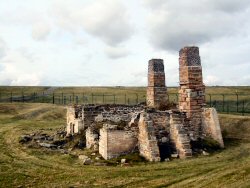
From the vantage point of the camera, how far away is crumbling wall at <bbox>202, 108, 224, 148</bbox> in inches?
834

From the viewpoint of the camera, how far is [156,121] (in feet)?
67.9

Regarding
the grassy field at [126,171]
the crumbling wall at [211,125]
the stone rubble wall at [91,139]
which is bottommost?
the grassy field at [126,171]

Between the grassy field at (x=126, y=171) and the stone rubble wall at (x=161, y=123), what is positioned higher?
the stone rubble wall at (x=161, y=123)

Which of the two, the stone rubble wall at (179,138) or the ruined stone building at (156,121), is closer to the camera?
the stone rubble wall at (179,138)

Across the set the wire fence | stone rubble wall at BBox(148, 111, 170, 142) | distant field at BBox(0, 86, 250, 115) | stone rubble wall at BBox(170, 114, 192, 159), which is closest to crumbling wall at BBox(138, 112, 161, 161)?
stone rubble wall at BBox(148, 111, 170, 142)

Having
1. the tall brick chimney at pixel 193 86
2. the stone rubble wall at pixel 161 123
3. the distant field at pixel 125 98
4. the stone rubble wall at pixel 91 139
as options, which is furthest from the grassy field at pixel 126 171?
the distant field at pixel 125 98

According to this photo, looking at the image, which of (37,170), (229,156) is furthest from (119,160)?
(229,156)

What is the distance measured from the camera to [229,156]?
62.1ft

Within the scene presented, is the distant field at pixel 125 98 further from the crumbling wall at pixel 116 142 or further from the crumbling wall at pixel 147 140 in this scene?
the crumbling wall at pixel 147 140

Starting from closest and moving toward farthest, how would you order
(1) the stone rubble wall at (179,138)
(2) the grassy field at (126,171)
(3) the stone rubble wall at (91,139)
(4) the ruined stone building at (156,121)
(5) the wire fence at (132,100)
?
(2) the grassy field at (126,171) → (1) the stone rubble wall at (179,138) → (4) the ruined stone building at (156,121) → (3) the stone rubble wall at (91,139) → (5) the wire fence at (132,100)

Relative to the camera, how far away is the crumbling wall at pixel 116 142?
19016 mm

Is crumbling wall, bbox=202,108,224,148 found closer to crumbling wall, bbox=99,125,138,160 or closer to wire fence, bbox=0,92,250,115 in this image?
crumbling wall, bbox=99,125,138,160

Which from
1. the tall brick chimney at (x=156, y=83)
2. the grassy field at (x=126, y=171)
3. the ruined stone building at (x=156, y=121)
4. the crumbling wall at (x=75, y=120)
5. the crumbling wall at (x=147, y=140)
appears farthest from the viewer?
the tall brick chimney at (x=156, y=83)

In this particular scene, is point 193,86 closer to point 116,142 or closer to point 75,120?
point 116,142
